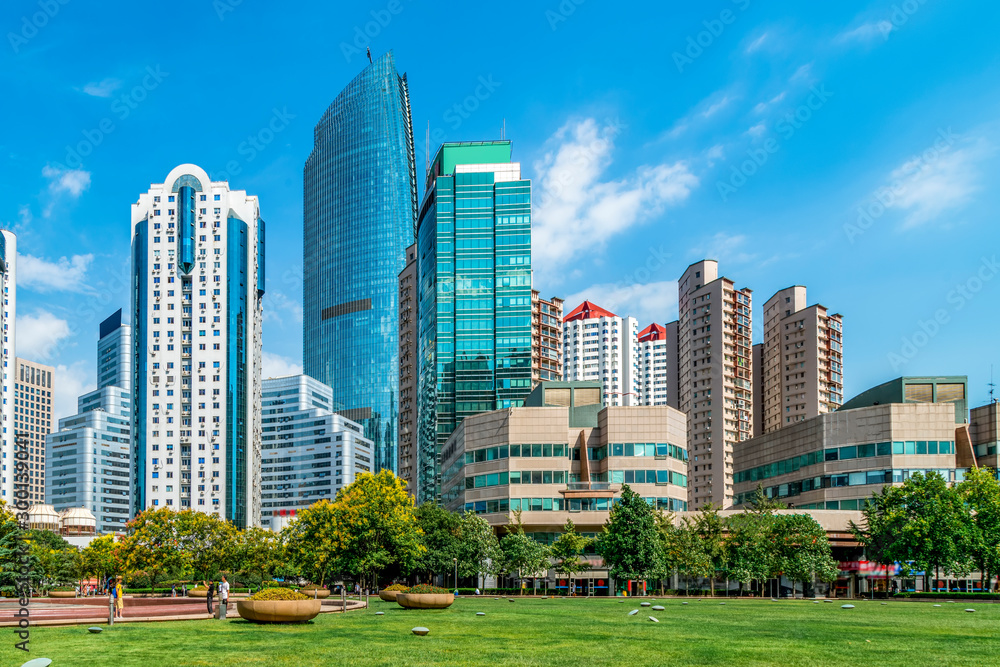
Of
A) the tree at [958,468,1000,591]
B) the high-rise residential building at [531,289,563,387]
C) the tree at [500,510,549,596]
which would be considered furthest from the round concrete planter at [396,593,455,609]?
the high-rise residential building at [531,289,563,387]

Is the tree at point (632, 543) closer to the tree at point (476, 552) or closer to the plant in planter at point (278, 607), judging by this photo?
the tree at point (476, 552)

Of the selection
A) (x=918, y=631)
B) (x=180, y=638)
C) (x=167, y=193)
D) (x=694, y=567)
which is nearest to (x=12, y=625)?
(x=180, y=638)

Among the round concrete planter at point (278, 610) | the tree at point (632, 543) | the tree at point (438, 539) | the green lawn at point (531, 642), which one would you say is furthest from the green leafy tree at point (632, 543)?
the round concrete planter at point (278, 610)

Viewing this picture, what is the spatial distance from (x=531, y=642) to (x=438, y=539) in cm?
6650

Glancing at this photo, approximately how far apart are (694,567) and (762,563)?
19.4 ft

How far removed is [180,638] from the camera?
31.4 metres

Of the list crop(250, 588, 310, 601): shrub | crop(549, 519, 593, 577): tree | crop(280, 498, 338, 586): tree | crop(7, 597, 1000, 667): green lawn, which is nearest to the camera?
crop(7, 597, 1000, 667): green lawn

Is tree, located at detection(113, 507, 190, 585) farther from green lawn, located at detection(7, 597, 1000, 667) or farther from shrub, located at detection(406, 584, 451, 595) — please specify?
green lawn, located at detection(7, 597, 1000, 667)

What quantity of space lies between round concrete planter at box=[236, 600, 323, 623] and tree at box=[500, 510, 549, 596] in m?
57.4

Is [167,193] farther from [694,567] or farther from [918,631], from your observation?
[918,631]

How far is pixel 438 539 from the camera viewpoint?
313ft

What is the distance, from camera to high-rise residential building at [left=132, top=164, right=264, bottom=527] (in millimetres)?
189125

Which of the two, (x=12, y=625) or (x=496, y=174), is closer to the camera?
(x=12, y=625)

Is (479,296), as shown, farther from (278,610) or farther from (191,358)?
(278,610)
